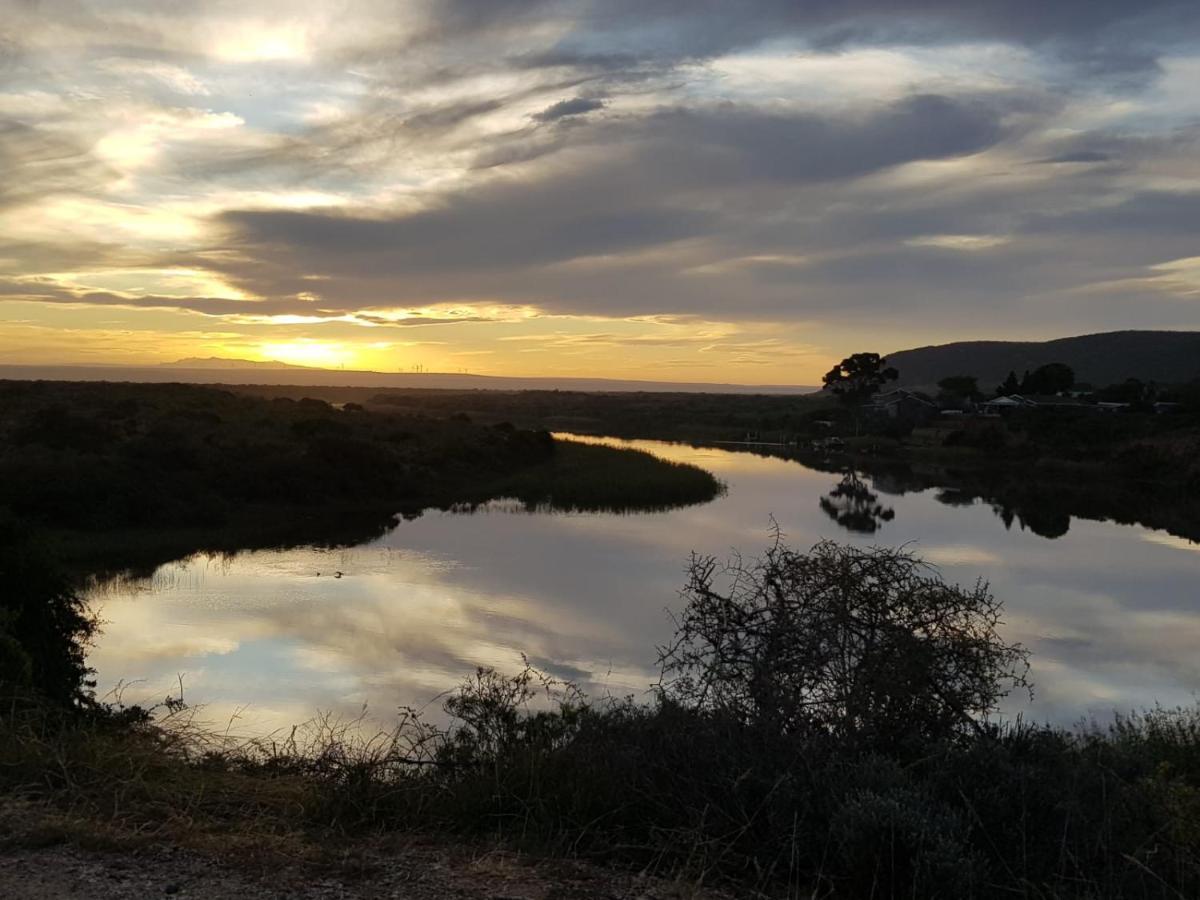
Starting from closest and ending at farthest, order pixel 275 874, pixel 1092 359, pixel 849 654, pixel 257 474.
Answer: pixel 275 874
pixel 849 654
pixel 257 474
pixel 1092 359

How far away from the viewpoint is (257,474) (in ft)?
109

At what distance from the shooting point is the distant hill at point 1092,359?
496ft

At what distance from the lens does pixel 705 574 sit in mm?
7707

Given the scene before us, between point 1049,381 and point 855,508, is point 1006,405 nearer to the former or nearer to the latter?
point 1049,381

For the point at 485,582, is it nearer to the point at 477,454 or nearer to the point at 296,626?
the point at 296,626

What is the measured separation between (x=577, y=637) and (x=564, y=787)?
11732 mm

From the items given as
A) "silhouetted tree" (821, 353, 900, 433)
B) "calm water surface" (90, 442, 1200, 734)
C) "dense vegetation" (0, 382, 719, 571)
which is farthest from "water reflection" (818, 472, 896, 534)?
"silhouetted tree" (821, 353, 900, 433)

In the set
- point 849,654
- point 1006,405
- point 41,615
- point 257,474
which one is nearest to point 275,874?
point 849,654

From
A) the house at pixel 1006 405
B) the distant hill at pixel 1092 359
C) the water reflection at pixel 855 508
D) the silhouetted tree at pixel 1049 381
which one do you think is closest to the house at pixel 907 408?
the house at pixel 1006 405

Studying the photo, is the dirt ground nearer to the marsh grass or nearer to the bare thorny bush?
the marsh grass

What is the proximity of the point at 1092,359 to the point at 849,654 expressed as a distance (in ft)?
598

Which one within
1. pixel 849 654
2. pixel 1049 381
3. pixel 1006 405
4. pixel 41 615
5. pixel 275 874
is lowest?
pixel 41 615

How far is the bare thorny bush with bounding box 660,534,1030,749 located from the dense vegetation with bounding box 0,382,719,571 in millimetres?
20800

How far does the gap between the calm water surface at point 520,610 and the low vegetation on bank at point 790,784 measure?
14.3 feet
